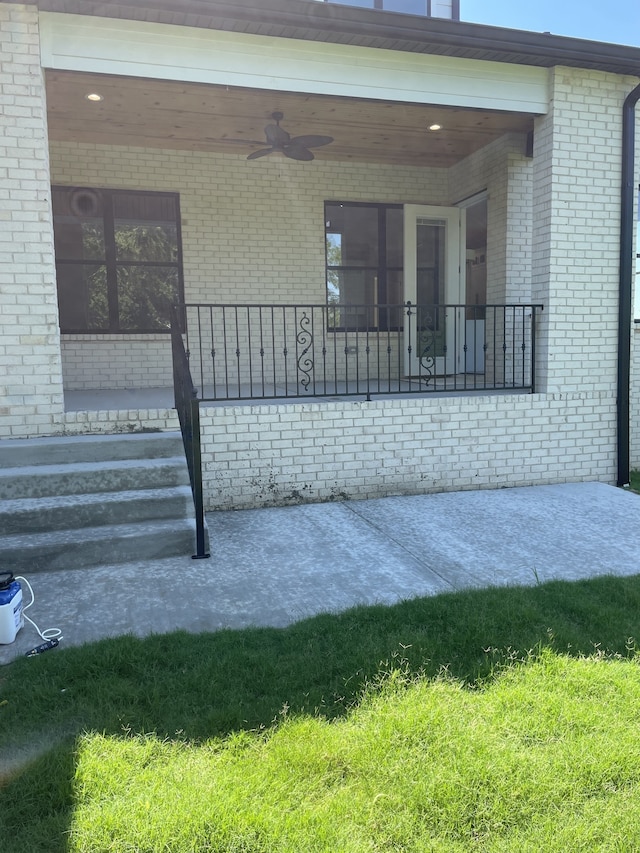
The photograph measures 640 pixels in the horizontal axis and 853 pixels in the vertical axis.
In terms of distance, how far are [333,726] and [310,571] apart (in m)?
1.54

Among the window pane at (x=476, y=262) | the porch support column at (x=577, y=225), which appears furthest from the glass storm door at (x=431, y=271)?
the porch support column at (x=577, y=225)

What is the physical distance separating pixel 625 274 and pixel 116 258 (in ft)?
18.0

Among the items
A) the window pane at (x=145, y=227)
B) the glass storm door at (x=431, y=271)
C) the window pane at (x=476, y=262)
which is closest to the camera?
the window pane at (x=145, y=227)

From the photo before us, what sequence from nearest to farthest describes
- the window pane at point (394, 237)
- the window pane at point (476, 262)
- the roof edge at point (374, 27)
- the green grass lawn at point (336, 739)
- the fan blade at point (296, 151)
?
the green grass lawn at point (336, 739)
the roof edge at point (374, 27)
the fan blade at point (296, 151)
the window pane at point (394, 237)
the window pane at point (476, 262)

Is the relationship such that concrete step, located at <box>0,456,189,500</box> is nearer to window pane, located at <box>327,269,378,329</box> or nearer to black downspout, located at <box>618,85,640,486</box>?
window pane, located at <box>327,269,378,329</box>

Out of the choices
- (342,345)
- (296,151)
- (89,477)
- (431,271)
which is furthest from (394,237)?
(89,477)

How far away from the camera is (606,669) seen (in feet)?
8.36

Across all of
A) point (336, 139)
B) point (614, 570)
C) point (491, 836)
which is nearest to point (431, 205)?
point (336, 139)

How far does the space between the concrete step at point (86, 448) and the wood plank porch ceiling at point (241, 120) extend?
2743 millimetres

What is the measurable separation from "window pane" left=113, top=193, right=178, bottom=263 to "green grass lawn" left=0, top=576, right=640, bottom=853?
5531mm

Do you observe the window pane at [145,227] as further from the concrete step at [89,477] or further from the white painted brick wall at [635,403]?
the white painted brick wall at [635,403]

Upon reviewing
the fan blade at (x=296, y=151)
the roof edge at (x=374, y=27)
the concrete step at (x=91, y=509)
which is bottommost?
the concrete step at (x=91, y=509)

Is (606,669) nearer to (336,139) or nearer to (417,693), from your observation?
(417,693)

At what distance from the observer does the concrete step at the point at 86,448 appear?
14.2ft
